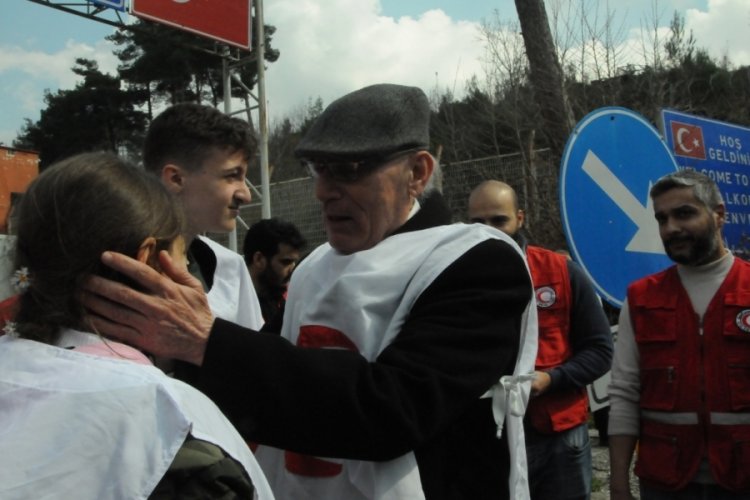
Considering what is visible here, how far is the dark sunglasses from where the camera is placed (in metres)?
1.70

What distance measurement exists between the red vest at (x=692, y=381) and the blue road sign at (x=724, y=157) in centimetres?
101

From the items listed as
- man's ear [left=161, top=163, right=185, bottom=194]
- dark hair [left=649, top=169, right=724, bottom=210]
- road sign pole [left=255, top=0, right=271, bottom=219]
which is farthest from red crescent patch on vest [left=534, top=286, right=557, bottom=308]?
road sign pole [left=255, top=0, right=271, bottom=219]

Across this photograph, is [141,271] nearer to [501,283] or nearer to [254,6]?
[501,283]

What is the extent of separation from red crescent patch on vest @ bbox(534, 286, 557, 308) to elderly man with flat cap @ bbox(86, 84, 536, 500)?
1.76 m

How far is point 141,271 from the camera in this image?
124 cm

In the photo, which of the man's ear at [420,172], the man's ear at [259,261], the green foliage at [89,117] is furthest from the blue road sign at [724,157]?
the green foliage at [89,117]

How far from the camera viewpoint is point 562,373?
339cm

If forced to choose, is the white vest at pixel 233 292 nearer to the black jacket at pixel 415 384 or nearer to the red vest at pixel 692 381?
the black jacket at pixel 415 384

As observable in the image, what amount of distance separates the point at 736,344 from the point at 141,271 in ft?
6.99

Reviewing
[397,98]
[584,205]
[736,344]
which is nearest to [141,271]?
[397,98]

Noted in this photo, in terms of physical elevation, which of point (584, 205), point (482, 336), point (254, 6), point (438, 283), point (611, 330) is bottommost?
point (611, 330)

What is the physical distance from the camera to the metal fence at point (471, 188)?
41.7ft

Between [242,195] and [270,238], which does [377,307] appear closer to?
[242,195]

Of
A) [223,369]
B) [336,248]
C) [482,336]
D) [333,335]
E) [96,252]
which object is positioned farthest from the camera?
[336,248]
